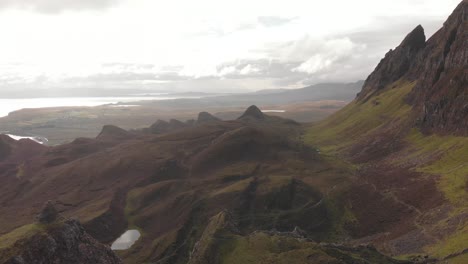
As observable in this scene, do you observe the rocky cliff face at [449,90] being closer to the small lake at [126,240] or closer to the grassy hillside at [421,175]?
the grassy hillside at [421,175]

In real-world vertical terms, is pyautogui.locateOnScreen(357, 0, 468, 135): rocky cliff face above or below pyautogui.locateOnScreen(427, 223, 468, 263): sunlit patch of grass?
above

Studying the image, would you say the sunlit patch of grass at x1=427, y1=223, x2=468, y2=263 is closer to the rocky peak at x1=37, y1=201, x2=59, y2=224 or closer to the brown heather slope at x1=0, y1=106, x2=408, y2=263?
the brown heather slope at x1=0, y1=106, x2=408, y2=263

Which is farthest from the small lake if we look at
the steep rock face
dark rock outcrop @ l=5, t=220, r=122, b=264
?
the steep rock face

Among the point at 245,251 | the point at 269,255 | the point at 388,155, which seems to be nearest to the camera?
the point at 269,255

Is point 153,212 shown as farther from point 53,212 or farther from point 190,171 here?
point 53,212

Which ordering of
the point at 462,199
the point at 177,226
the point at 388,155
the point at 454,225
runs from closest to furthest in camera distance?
the point at 454,225, the point at 462,199, the point at 177,226, the point at 388,155

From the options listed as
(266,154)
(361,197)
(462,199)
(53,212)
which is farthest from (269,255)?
(266,154)
